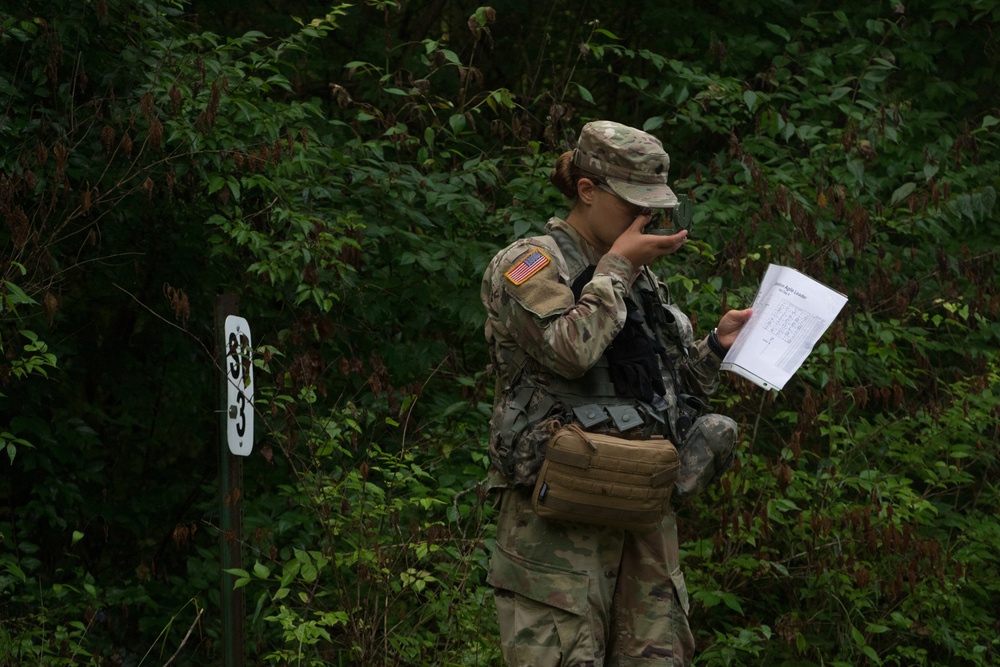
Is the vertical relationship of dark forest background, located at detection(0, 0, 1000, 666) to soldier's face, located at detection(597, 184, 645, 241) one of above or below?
below

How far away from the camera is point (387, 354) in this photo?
5.26 metres

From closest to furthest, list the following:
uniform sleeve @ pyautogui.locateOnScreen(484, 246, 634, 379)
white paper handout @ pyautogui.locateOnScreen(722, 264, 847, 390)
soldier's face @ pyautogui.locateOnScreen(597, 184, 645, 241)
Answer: uniform sleeve @ pyautogui.locateOnScreen(484, 246, 634, 379), soldier's face @ pyautogui.locateOnScreen(597, 184, 645, 241), white paper handout @ pyautogui.locateOnScreen(722, 264, 847, 390)

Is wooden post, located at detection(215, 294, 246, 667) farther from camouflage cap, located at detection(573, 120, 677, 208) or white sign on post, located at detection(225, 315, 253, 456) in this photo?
camouflage cap, located at detection(573, 120, 677, 208)

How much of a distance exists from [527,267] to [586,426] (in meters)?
0.41

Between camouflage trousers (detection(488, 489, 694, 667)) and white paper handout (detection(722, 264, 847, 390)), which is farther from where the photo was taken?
white paper handout (detection(722, 264, 847, 390))

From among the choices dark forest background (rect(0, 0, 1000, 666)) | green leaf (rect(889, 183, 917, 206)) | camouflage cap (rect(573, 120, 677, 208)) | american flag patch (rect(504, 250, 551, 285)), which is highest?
camouflage cap (rect(573, 120, 677, 208))

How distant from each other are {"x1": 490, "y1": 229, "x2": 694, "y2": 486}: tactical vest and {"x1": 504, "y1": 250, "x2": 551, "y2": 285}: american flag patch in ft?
0.15

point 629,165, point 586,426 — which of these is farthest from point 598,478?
point 629,165

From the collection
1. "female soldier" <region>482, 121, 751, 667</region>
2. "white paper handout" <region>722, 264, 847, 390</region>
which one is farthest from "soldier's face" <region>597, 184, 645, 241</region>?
"white paper handout" <region>722, 264, 847, 390</region>

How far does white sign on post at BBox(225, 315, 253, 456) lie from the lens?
377cm

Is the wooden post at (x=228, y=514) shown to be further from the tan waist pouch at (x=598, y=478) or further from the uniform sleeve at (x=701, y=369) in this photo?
the uniform sleeve at (x=701, y=369)

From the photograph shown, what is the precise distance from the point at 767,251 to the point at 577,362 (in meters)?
2.56

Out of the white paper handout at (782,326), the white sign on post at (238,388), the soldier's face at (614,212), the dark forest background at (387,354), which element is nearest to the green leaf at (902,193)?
the dark forest background at (387,354)

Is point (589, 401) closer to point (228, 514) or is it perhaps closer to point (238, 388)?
point (238, 388)
